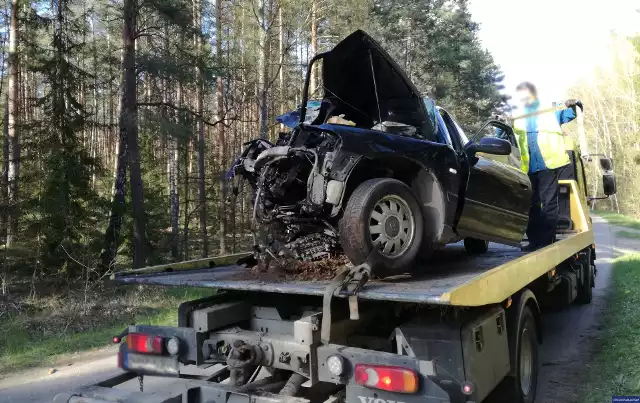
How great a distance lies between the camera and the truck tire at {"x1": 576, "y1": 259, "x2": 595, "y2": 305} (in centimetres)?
849

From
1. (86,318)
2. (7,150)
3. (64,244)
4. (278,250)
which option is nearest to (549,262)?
(278,250)

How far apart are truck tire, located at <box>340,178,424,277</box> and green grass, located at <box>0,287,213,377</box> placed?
4.51 m

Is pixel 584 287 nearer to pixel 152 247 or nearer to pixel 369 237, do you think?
pixel 369 237

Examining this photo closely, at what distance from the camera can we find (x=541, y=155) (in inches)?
263

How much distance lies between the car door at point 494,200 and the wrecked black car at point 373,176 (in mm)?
11

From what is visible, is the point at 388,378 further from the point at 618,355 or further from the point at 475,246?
the point at 618,355

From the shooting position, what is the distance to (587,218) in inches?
333

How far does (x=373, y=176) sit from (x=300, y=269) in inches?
37.8

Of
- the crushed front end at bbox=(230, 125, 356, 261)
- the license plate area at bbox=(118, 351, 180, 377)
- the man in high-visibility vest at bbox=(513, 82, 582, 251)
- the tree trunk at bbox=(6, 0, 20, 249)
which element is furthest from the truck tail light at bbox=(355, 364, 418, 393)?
the tree trunk at bbox=(6, 0, 20, 249)

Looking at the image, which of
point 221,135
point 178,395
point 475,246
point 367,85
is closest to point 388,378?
point 178,395

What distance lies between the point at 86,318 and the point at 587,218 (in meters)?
8.54

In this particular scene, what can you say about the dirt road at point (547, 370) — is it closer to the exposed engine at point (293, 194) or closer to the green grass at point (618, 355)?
the green grass at point (618, 355)

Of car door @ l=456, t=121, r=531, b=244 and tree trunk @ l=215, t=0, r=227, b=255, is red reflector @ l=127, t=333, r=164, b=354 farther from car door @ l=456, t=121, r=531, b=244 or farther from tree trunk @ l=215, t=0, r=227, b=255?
tree trunk @ l=215, t=0, r=227, b=255

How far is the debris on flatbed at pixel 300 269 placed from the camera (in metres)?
3.92
